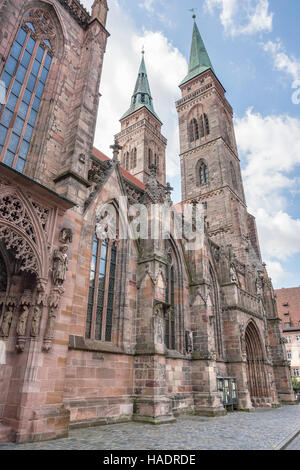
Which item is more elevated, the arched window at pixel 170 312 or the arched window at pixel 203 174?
the arched window at pixel 203 174

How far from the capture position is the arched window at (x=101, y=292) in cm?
965

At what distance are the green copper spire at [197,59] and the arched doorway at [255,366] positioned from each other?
31105 millimetres

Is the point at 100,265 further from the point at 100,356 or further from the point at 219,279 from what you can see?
the point at 219,279

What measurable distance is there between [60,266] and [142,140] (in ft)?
103

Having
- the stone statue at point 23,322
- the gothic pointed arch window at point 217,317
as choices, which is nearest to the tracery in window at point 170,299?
the gothic pointed arch window at point 217,317

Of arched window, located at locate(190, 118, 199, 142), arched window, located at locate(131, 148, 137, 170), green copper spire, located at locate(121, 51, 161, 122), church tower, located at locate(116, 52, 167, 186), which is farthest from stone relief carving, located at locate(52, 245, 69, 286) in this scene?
green copper spire, located at locate(121, 51, 161, 122)

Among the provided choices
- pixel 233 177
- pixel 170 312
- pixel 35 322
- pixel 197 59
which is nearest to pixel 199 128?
pixel 233 177

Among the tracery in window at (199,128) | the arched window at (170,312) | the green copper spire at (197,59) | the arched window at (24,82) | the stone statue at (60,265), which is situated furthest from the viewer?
the green copper spire at (197,59)

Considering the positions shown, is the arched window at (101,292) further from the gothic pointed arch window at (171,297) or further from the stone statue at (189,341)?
the stone statue at (189,341)

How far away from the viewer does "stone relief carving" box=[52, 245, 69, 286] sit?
279 inches

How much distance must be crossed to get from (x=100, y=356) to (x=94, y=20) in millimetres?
12390

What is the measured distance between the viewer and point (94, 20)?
12312mm

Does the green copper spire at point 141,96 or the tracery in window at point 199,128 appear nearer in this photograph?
the tracery in window at point 199,128

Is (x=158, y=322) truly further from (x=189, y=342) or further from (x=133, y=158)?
(x=133, y=158)
